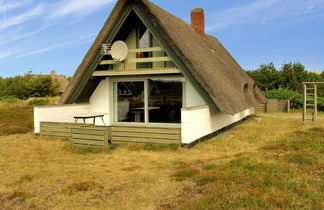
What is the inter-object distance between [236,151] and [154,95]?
4.68 metres

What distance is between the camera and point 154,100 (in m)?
12.0

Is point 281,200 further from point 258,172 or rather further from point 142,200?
point 142,200

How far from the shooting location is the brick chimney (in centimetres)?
1708

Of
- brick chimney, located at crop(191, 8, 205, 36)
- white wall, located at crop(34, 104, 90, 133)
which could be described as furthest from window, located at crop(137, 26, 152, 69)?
brick chimney, located at crop(191, 8, 205, 36)

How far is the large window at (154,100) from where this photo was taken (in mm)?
11781

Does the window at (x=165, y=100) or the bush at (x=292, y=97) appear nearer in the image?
the window at (x=165, y=100)

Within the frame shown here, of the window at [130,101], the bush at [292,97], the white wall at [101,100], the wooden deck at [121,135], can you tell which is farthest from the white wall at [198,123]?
the bush at [292,97]

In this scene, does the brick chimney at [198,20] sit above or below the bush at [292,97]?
above

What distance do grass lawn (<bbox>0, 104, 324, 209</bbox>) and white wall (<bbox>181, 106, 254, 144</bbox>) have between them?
0.55 metres

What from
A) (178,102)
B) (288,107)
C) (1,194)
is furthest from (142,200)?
(288,107)

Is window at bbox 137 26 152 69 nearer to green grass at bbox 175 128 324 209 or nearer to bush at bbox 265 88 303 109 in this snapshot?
green grass at bbox 175 128 324 209

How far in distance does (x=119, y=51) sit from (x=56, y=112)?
12.8ft

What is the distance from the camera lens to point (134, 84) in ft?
41.3

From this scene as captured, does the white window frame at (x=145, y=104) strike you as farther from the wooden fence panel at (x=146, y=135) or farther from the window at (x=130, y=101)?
the wooden fence panel at (x=146, y=135)
